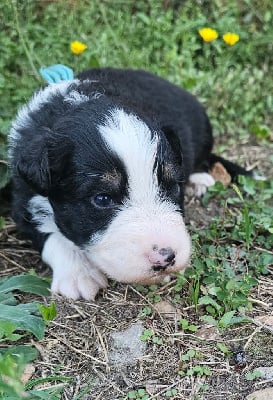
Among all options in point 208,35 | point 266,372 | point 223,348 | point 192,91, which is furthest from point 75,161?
point 208,35

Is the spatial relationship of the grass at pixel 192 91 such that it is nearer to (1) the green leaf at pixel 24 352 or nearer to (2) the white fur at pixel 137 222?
(1) the green leaf at pixel 24 352

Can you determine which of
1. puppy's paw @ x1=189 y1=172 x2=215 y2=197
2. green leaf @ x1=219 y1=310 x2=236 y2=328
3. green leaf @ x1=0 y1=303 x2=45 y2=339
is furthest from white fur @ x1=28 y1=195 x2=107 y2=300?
puppy's paw @ x1=189 y1=172 x2=215 y2=197

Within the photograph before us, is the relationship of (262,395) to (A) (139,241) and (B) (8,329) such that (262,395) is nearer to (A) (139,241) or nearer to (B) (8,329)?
(A) (139,241)

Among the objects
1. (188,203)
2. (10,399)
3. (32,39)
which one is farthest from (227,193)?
(10,399)

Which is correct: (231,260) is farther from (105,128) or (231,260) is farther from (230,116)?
(230,116)

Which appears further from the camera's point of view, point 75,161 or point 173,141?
point 173,141

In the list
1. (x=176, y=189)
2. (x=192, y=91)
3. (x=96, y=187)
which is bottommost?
(x=192, y=91)

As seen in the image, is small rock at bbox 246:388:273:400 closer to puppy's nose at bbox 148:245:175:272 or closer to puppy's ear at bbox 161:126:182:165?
puppy's nose at bbox 148:245:175:272
